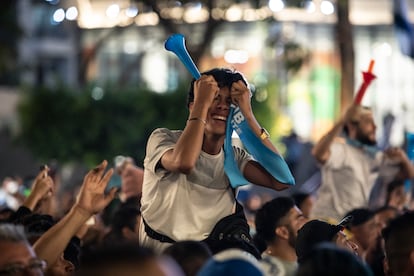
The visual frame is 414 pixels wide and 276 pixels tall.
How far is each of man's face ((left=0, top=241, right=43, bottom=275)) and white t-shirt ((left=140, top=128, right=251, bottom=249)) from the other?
1.60 m

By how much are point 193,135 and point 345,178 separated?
15.6 ft

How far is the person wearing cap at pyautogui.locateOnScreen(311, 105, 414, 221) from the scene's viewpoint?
1136 centimetres

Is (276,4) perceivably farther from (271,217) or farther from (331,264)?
(331,264)

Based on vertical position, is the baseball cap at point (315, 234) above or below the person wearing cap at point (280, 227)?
above

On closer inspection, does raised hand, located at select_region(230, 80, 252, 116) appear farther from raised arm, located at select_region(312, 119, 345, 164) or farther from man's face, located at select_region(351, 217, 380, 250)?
raised arm, located at select_region(312, 119, 345, 164)

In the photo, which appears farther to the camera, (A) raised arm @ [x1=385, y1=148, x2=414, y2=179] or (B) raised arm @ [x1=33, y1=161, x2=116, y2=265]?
(A) raised arm @ [x1=385, y1=148, x2=414, y2=179]

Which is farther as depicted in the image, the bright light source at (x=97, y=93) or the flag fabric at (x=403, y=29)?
the bright light source at (x=97, y=93)

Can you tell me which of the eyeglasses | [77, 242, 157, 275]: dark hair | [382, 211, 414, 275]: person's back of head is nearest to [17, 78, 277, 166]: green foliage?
[382, 211, 414, 275]: person's back of head

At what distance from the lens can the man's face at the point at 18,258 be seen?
18.3 feet

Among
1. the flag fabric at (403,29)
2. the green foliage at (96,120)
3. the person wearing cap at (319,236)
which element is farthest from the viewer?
the green foliage at (96,120)

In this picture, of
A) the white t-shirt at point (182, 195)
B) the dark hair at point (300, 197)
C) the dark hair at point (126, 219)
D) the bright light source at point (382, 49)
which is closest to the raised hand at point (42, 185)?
the dark hair at point (126, 219)

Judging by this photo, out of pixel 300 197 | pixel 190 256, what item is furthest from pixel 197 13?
pixel 190 256

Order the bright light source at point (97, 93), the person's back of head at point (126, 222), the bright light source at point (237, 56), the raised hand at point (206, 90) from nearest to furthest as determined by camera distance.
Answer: the raised hand at point (206, 90)
the person's back of head at point (126, 222)
the bright light source at point (97, 93)
the bright light source at point (237, 56)

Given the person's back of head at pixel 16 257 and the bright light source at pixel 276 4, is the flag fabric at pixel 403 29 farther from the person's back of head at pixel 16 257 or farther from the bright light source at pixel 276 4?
the person's back of head at pixel 16 257
